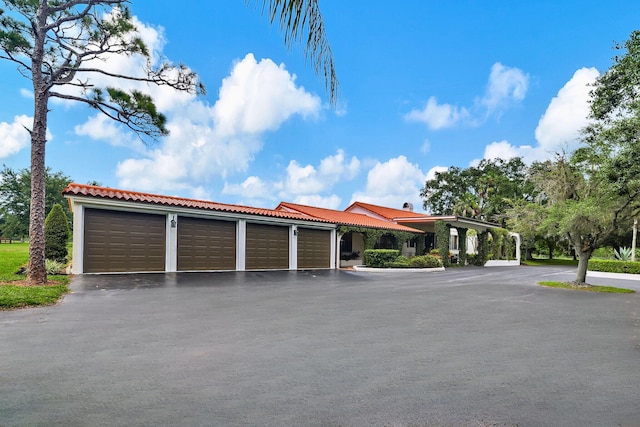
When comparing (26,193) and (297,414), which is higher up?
(26,193)

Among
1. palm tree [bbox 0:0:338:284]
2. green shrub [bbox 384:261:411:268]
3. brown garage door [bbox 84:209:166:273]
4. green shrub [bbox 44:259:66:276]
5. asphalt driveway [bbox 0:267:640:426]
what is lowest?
green shrub [bbox 384:261:411:268]

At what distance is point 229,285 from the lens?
40.1 ft

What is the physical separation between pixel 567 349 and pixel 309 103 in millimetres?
9567

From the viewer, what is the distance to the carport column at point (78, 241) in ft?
41.9

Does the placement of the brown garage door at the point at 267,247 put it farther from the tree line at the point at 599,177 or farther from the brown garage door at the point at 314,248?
the tree line at the point at 599,177

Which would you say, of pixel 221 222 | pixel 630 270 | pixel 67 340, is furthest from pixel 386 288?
pixel 630 270

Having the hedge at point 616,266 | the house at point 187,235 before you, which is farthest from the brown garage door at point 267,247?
the hedge at point 616,266

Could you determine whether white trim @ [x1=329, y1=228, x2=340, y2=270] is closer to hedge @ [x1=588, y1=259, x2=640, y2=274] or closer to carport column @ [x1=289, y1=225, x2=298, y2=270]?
carport column @ [x1=289, y1=225, x2=298, y2=270]

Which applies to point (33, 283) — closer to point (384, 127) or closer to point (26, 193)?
point (384, 127)

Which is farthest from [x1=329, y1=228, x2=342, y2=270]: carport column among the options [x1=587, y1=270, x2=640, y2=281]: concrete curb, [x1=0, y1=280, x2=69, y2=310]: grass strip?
[x1=587, y1=270, x2=640, y2=281]: concrete curb

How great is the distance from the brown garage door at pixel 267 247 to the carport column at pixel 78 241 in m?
6.97

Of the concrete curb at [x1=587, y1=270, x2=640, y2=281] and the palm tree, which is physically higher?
the palm tree

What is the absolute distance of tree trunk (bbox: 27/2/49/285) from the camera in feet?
34.6

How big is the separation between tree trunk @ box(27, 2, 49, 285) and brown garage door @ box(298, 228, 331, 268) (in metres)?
11.9
